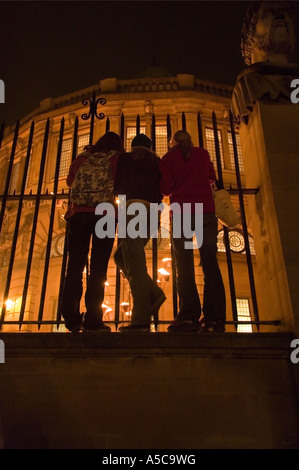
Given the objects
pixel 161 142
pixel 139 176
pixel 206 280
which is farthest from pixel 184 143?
pixel 161 142

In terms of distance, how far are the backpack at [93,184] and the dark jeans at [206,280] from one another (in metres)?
0.84

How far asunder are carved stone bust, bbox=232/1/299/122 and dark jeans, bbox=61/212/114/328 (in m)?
2.30

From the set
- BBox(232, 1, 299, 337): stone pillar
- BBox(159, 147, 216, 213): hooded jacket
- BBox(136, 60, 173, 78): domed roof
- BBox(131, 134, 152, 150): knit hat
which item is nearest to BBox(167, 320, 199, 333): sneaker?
BBox(232, 1, 299, 337): stone pillar

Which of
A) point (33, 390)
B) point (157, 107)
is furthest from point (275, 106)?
point (157, 107)

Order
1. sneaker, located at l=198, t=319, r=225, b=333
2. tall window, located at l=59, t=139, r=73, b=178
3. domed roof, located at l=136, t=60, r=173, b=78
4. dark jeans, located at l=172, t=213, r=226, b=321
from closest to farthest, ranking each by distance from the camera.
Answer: sneaker, located at l=198, t=319, r=225, b=333 < dark jeans, located at l=172, t=213, r=226, b=321 < tall window, located at l=59, t=139, r=73, b=178 < domed roof, located at l=136, t=60, r=173, b=78

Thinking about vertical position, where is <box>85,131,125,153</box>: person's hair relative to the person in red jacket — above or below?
above

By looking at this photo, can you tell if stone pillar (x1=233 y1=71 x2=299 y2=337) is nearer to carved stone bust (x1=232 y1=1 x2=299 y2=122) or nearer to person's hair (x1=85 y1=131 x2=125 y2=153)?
carved stone bust (x1=232 y1=1 x2=299 y2=122)

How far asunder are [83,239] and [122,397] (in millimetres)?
1484

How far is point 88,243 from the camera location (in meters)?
3.51

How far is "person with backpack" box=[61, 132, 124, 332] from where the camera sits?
330cm

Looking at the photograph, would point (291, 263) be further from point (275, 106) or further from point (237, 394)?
point (275, 106)

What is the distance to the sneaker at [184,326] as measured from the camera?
10.1 ft

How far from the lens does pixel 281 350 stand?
2.90 m

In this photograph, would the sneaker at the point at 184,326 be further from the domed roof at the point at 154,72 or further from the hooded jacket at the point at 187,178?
the domed roof at the point at 154,72
